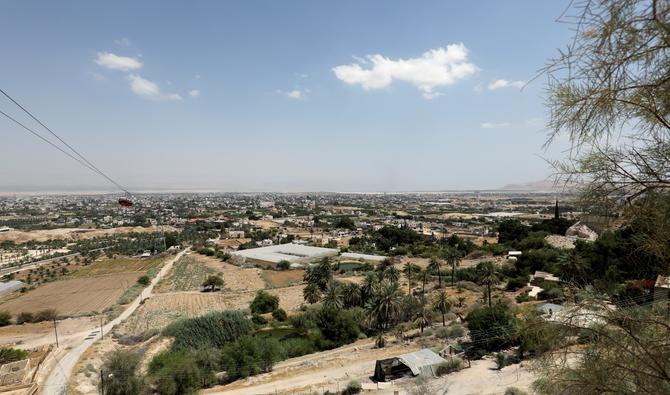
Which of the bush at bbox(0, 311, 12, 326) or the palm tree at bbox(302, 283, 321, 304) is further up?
the palm tree at bbox(302, 283, 321, 304)

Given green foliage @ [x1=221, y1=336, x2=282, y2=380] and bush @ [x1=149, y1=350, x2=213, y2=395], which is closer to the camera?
bush @ [x1=149, y1=350, x2=213, y2=395]

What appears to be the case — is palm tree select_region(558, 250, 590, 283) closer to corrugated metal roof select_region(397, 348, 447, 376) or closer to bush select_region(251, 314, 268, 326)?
corrugated metal roof select_region(397, 348, 447, 376)

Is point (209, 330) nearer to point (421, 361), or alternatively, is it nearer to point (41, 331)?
point (421, 361)

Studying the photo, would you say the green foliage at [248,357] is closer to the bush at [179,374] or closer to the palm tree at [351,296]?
the bush at [179,374]

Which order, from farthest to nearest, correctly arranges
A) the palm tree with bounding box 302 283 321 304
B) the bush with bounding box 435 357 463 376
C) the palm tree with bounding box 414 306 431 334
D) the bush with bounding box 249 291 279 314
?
the palm tree with bounding box 302 283 321 304
the bush with bounding box 249 291 279 314
the palm tree with bounding box 414 306 431 334
the bush with bounding box 435 357 463 376

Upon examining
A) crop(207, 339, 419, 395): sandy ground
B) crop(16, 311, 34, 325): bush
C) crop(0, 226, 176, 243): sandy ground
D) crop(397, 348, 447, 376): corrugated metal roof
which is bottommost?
crop(0, 226, 176, 243): sandy ground

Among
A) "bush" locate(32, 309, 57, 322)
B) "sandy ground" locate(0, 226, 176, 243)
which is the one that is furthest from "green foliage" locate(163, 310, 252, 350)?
"sandy ground" locate(0, 226, 176, 243)

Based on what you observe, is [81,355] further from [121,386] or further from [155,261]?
[155,261]
